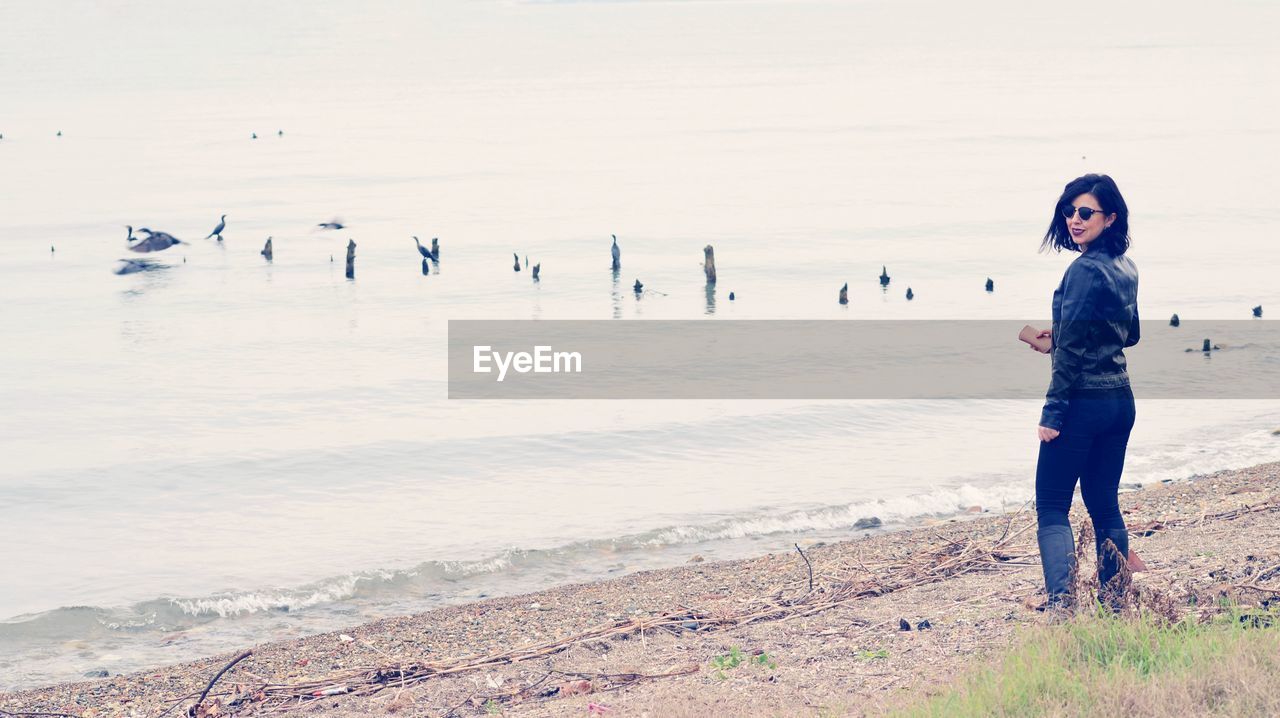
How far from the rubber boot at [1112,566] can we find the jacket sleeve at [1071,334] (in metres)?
0.81

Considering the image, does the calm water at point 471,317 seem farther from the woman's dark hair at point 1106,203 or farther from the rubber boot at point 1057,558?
the woman's dark hair at point 1106,203

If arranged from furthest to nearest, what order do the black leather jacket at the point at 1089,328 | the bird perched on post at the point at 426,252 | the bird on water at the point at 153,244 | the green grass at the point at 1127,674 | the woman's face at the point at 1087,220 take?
the bird on water at the point at 153,244 → the bird perched on post at the point at 426,252 → the woman's face at the point at 1087,220 → the black leather jacket at the point at 1089,328 → the green grass at the point at 1127,674

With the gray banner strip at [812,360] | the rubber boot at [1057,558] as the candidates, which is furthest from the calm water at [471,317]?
the rubber boot at [1057,558]

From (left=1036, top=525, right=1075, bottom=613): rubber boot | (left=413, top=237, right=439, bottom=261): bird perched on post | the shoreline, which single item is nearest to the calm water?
(left=413, top=237, right=439, bottom=261): bird perched on post

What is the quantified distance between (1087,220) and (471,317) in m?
24.6

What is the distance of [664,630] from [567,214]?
40799 millimetres

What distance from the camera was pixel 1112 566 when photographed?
7.34 meters

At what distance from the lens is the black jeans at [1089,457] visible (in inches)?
275

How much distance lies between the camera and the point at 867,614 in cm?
884

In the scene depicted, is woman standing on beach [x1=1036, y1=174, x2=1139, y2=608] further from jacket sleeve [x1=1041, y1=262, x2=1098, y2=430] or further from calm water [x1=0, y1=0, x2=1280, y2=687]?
calm water [x1=0, y1=0, x2=1280, y2=687]

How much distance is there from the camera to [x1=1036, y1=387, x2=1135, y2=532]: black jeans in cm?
700

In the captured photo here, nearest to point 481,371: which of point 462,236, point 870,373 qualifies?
point 870,373

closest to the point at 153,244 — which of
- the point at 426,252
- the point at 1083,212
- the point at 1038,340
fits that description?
the point at 426,252

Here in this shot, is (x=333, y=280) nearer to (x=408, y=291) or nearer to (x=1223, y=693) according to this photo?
(x=408, y=291)
